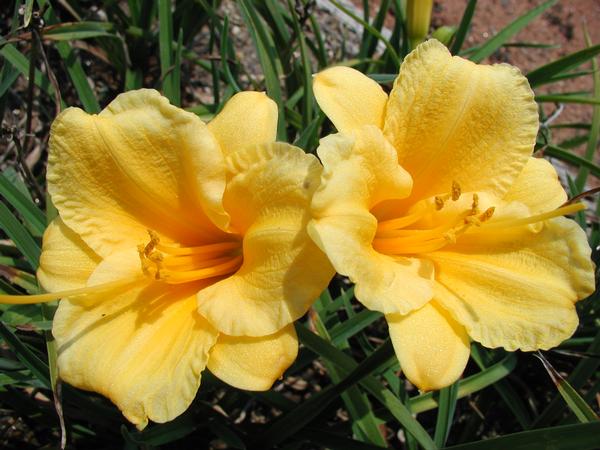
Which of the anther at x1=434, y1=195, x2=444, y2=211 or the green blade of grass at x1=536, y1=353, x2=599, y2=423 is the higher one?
the anther at x1=434, y1=195, x2=444, y2=211

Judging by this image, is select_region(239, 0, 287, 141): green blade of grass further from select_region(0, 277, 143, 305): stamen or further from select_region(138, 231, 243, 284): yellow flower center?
select_region(0, 277, 143, 305): stamen

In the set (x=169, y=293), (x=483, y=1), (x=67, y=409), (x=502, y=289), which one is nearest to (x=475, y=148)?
(x=502, y=289)

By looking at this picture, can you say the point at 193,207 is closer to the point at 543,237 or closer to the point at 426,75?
the point at 426,75

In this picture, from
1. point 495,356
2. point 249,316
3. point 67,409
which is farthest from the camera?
point 495,356

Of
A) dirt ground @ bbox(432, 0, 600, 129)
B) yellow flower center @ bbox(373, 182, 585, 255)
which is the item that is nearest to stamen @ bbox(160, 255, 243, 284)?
yellow flower center @ bbox(373, 182, 585, 255)

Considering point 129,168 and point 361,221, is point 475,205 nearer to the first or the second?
point 361,221
